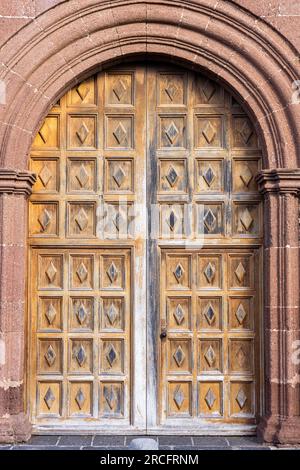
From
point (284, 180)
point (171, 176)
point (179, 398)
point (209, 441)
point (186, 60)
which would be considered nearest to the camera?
point (284, 180)

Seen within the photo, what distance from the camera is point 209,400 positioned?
5.65 m

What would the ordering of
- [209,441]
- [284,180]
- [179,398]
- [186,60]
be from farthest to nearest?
[179,398], [186,60], [209,441], [284,180]

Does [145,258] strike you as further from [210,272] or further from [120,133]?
[120,133]

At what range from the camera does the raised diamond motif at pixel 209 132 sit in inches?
227

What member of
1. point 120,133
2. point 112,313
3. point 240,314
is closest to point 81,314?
point 112,313

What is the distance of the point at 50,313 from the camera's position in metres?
5.69

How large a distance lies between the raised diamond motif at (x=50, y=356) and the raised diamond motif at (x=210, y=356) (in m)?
1.47

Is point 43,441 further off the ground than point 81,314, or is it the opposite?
A: point 81,314

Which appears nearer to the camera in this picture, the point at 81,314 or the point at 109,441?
the point at 109,441

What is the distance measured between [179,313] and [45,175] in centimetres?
187

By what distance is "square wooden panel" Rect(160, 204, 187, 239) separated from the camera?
5727 mm

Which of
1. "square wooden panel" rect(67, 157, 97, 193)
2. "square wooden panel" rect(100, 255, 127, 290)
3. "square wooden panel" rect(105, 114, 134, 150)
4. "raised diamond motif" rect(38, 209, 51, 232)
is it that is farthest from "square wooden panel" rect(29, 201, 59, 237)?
"square wooden panel" rect(105, 114, 134, 150)

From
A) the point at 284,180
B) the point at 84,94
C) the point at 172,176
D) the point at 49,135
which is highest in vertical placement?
the point at 84,94
